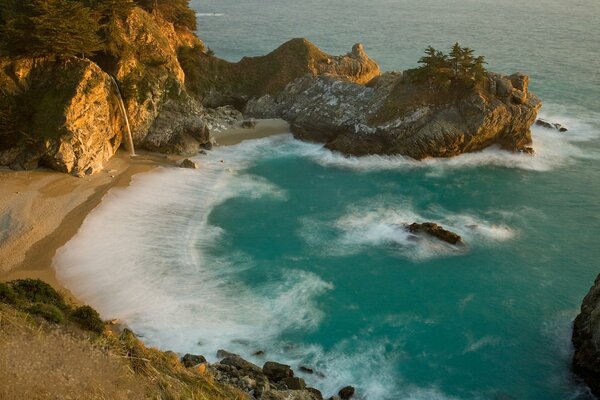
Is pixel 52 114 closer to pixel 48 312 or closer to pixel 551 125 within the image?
pixel 48 312

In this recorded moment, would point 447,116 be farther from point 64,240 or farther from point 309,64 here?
point 64,240

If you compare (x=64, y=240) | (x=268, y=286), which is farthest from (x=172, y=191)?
(x=268, y=286)

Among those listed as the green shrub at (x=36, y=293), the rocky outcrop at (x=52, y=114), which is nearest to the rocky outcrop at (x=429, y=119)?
the rocky outcrop at (x=52, y=114)

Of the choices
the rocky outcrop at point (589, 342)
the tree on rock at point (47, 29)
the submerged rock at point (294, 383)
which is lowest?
the submerged rock at point (294, 383)

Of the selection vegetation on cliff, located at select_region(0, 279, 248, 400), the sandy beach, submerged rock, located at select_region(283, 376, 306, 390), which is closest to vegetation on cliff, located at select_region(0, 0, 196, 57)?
the sandy beach

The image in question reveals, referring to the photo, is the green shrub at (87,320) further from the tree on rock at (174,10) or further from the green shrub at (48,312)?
the tree on rock at (174,10)

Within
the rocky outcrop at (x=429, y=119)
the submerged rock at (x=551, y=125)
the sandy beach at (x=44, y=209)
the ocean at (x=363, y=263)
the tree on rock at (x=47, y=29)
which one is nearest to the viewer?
the ocean at (x=363, y=263)
